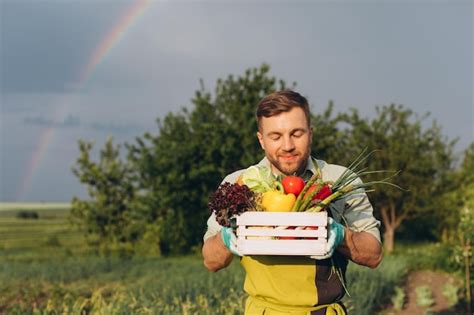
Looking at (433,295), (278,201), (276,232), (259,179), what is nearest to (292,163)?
(259,179)

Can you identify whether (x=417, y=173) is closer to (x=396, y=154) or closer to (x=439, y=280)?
(x=396, y=154)

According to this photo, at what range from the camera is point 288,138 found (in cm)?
280

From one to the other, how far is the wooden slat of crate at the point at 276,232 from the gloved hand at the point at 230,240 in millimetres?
66

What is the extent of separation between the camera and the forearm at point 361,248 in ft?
8.86

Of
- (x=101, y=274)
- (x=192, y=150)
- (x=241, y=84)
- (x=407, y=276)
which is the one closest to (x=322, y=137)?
(x=241, y=84)

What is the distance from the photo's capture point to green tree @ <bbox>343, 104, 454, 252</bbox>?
2462cm

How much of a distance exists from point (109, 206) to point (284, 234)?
63.2ft

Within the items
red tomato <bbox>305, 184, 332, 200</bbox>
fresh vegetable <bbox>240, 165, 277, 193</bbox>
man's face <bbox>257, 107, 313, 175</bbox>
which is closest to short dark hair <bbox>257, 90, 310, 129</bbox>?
man's face <bbox>257, 107, 313, 175</bbox>

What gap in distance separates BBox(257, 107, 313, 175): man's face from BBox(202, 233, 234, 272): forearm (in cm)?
44

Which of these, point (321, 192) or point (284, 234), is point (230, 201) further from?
point (321, 192)

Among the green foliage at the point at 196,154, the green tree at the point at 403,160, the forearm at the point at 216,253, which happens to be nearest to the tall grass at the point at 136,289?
the forearm at the point at 216,253

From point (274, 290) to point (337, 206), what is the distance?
1.60 feet

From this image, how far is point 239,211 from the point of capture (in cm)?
256

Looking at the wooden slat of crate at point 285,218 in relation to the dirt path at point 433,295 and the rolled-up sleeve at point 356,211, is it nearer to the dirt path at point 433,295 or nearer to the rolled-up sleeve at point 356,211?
the rolled-up sleeve at point 356,211
